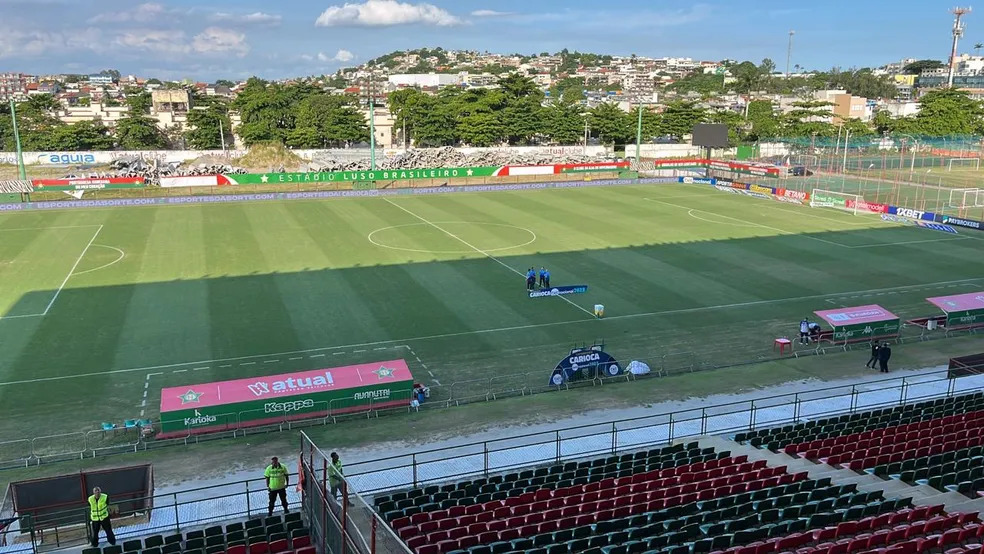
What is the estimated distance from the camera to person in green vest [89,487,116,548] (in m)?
15.5

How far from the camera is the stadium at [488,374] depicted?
1555 centimetres

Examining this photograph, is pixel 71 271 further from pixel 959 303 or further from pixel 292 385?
pixel 959 303

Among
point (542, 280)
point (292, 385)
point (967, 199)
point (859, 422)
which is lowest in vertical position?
point (859, 422)

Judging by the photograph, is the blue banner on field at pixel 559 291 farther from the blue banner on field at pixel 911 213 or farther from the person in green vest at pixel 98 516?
the blue banner on field at pixel 911 213

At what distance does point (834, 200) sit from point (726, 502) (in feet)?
201

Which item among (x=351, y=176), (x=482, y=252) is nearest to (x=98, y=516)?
(x=482, y=252)

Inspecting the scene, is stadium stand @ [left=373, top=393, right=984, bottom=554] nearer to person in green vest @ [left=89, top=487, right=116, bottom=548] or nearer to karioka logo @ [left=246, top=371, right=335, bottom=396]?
person in green vest @ [left=89, top=487, right=116, bottom=548]

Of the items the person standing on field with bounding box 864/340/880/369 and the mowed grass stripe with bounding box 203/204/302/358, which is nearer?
the person standing on field with bounding box 864/340/880/369

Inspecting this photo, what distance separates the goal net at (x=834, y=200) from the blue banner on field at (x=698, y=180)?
1579cm

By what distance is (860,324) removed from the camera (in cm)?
3212

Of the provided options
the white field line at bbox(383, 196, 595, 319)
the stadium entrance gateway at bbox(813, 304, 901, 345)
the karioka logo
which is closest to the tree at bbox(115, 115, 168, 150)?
the white field line at bbox(383, 196, 595, 319)

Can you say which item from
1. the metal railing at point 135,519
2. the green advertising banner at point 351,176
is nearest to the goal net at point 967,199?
the green advertising banner at point 351,176

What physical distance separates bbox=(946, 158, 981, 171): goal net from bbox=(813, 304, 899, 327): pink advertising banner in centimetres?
7842

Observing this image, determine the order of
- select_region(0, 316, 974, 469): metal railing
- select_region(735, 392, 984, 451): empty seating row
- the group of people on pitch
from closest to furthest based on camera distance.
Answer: select_region(735, 392, 984, 451): empty seating row
select_region(0, 316, 974, 469): metal railing
the group of people on pitch
